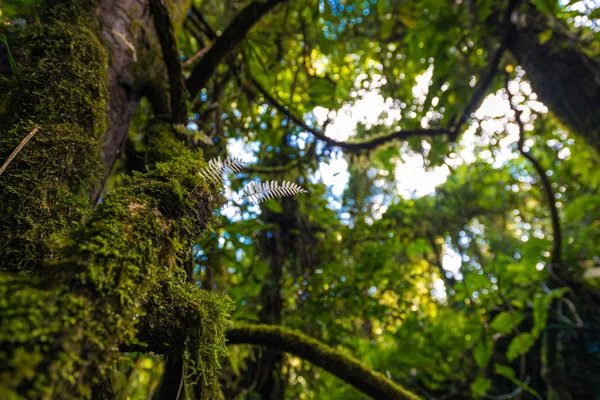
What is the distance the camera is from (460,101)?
3527mm

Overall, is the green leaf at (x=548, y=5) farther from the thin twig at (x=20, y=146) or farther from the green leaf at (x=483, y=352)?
the thin twig at (x=20, y=146)

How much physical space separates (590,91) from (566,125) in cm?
37

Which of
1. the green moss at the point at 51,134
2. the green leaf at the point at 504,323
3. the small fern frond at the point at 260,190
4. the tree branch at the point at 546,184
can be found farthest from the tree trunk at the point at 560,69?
the green moss at the point at 51,134

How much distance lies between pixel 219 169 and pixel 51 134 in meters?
0.51

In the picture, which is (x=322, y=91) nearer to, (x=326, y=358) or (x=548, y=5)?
(x=548, y=5)

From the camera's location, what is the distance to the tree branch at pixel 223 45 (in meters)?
1.68

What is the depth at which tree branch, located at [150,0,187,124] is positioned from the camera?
4.53 feet

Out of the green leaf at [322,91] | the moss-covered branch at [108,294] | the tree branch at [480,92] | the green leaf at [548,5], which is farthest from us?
the tree branch at [480,92]

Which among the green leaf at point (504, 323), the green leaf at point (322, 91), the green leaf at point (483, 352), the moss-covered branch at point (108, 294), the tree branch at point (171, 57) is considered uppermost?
the green leaf at point (322, 91)

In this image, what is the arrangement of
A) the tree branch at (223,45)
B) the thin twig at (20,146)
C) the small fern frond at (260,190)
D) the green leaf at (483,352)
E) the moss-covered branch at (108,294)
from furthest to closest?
the green leaf at (483,352)
the tree branch at (223,45)
the small fern frond at (260,190)
the thin twig at (20,146)
the moss-covered branch at (108,294)

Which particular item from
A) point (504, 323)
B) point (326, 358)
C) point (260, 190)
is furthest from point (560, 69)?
point (260, 190)

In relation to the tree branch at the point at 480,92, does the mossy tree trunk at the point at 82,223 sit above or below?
below

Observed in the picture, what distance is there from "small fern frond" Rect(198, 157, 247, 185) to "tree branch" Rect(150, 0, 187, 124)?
0.65 meters

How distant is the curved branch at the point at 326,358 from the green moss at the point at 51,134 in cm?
91
